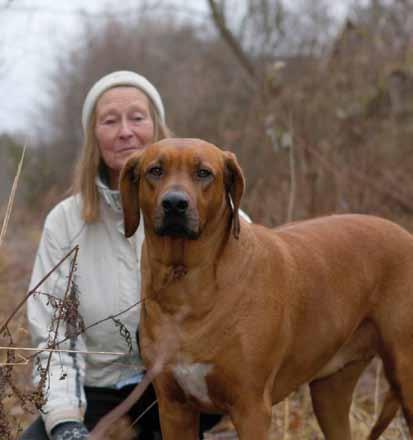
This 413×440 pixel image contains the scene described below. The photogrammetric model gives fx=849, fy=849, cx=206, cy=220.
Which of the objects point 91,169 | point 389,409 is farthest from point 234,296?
point 91,169

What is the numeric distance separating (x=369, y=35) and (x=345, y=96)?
0.75 meters

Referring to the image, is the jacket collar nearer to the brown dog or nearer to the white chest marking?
the brown dog

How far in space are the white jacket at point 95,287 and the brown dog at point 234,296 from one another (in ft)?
2.02

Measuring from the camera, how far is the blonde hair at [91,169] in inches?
168

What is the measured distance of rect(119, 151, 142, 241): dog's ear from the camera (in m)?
3.50

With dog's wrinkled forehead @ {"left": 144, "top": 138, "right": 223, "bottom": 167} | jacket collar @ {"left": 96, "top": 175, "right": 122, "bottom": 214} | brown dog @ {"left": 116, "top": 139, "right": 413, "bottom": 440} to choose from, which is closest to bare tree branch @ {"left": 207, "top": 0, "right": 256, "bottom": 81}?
jacket collar @ {"left": 96, "top": 175, "right": 122, "bottom": 214}

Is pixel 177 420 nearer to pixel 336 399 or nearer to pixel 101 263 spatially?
pixel 101 263

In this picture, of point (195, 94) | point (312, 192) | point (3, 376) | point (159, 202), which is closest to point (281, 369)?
point (159, 202)

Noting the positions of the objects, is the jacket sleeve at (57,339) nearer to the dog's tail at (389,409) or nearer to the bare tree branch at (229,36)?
the dog's tail at (389,409)

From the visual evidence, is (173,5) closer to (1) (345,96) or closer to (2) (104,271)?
(1) (345,96)

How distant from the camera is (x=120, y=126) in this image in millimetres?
4312

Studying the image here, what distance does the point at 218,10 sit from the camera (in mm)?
9031

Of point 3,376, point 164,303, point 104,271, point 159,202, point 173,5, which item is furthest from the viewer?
point 173,5

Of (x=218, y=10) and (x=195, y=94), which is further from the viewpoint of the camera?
(x=195, y=94)
